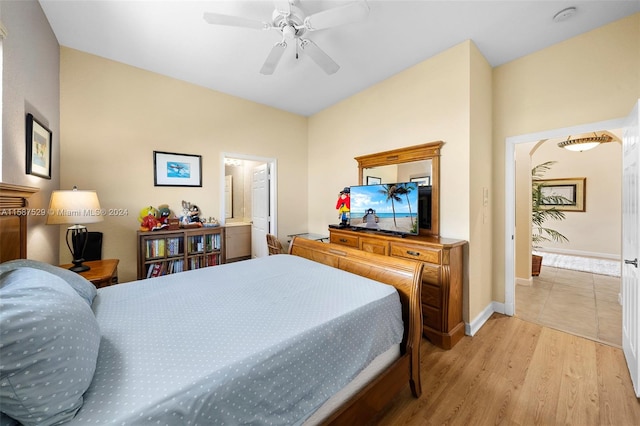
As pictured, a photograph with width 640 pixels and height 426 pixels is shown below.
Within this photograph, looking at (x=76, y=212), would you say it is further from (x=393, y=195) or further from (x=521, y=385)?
(x=521, y=385)

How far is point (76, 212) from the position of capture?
6.53 feet

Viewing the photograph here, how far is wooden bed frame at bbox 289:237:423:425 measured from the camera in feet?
4.14

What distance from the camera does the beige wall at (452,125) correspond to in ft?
8.08

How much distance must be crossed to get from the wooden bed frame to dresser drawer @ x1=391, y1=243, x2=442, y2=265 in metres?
0.73

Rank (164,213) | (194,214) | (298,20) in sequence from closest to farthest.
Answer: (298,20)
(164,213)
(194,214)

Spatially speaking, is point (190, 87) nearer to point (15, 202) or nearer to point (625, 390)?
point (15, 202)

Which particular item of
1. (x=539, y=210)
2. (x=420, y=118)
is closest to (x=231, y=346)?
(x=420, y=118)

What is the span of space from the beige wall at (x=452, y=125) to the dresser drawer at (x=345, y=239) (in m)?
0.98

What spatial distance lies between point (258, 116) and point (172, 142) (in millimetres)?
1363

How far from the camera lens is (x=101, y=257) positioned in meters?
2.76

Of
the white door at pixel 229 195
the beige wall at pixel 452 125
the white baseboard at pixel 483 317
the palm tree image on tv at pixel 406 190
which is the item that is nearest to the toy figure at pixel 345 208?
the beige wall at pixel 452 125

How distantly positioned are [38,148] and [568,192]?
867 cm

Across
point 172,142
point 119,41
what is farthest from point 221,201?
point 119,41

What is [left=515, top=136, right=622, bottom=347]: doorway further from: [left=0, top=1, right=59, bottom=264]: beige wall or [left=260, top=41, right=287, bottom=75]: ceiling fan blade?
[left=0, top=1, right=59, bottom=264]: beige wall
